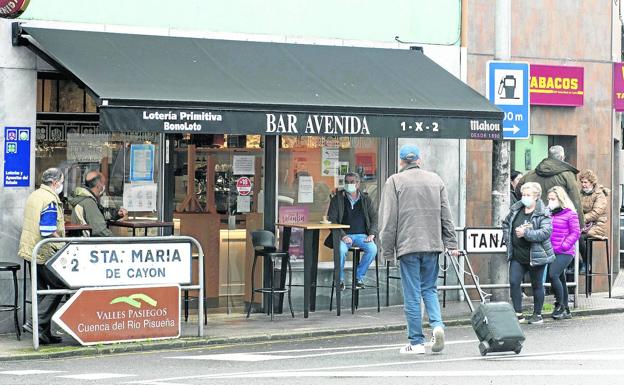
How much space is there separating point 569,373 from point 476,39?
8.81 metres

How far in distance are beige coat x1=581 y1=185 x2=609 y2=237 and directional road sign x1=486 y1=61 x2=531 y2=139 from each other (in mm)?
2726

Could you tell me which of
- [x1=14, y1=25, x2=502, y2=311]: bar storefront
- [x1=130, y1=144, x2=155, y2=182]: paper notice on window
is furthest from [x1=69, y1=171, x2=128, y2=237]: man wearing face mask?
[x1=130, y1=144, x2=155, y2=182]: paper notice on window

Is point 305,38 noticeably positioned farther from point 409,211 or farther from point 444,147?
point 409,211

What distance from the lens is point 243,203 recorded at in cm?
1716

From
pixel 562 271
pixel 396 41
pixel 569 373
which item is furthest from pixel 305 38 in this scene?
pixel 569 373

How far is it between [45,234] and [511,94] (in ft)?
20.9

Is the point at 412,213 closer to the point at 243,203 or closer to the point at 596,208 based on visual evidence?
the point at 243,203

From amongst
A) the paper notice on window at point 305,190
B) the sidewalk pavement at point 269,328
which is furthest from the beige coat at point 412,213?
the paper notice on window at point 305,190

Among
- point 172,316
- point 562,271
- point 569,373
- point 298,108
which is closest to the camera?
point 569,373

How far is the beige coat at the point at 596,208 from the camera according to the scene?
19109mm

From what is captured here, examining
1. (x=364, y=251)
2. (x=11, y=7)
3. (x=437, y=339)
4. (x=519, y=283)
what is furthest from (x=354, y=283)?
(x=11, y=7)

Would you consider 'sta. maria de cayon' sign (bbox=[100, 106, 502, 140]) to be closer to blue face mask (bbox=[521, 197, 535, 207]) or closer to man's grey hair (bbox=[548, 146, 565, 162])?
blue face mask (bbox=[521, 197, 535, 207])

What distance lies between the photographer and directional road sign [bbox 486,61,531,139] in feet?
54.8

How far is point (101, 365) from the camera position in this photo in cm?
1230
